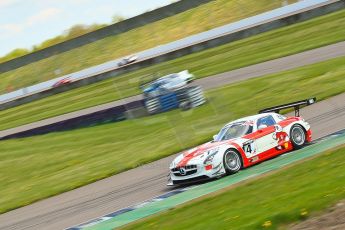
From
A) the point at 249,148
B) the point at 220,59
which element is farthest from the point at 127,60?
the point at 249,148

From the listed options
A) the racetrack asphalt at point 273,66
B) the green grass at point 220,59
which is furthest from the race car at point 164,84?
the green grass at point 220,59

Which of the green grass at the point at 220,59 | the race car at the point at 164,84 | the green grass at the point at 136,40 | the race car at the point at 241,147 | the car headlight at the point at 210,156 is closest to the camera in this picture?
the car headlight at the point at 210,156

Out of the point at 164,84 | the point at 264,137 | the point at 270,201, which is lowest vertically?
the point at 270,201

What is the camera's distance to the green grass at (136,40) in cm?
6353

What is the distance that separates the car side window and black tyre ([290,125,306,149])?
538 millimetres

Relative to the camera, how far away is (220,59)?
41438 millimetres

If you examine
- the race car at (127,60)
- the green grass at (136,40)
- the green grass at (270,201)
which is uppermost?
the green grass at (136,40)

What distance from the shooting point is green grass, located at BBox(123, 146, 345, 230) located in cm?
959

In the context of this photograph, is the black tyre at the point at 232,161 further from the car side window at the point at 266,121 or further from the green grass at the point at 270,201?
the green grass at the point at 270,201

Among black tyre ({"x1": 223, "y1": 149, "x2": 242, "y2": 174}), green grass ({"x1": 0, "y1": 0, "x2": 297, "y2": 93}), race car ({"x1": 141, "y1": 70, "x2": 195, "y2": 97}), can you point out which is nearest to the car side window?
black tyre ({"x1": 223, "y1": 149, "x2": 242, "y2": 174})

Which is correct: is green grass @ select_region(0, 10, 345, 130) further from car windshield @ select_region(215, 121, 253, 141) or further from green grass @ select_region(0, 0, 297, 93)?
green grass @ select_region(0, 0, 297, 93)

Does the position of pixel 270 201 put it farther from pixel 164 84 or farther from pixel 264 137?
pixel 164 84

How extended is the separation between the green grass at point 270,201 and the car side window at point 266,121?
2.67 m

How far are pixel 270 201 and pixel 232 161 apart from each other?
16.8 feet
